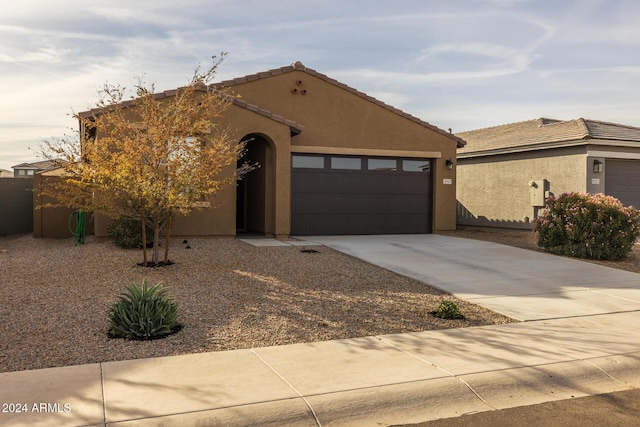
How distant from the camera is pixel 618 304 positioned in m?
8.43

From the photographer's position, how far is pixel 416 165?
59.2 ft

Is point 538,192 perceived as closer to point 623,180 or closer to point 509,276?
point 623,180

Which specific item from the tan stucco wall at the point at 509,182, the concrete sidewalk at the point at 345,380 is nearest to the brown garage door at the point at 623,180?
the tan stucco wall at the point at 509,182

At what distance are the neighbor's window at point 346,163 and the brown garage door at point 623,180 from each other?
8.66 m

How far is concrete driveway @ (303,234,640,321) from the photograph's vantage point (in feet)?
27.1

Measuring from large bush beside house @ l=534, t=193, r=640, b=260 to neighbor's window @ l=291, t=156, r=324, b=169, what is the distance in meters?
6.76

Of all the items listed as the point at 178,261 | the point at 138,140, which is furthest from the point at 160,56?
the point at 178,261

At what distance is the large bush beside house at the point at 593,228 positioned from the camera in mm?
12992

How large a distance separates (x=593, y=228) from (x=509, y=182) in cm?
775

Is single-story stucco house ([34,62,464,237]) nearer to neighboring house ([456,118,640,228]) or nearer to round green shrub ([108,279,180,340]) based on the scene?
neighboring house ([456,118,640,228])

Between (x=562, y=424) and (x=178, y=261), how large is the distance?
806 centimetres

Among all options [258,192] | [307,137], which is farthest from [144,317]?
[307,137]

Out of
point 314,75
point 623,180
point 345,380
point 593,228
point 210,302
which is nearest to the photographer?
point 345,380

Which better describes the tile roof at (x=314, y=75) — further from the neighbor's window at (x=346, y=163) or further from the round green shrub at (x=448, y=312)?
the round green shrub at (x=448, y=312)
